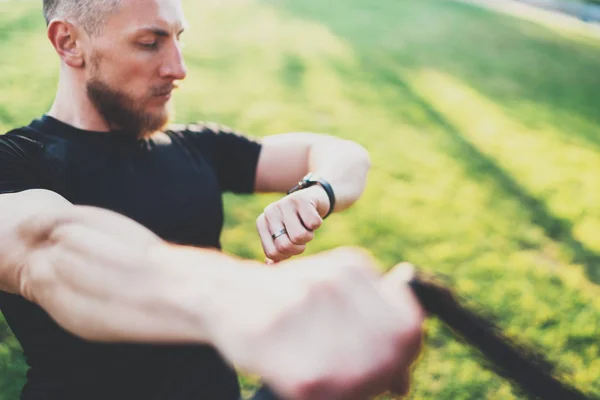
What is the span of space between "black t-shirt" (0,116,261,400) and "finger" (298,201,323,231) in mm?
479

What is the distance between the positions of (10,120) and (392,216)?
3579mm

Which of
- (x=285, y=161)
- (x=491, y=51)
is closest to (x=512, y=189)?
(x=285, y=161)

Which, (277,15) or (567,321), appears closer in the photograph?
(567,321)

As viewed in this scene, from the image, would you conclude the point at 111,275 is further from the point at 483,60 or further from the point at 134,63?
the point at 483,60

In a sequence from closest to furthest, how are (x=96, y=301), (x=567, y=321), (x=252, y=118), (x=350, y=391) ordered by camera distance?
(x=350, y=391) < (x=96, y=301) < (x=567, y=321) < (x=252, y=118)

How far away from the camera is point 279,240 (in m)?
1.50

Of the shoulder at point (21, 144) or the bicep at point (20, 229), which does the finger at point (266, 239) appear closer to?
the bicep at point (20, 229)

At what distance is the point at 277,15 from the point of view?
10.5 m

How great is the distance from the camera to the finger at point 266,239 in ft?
4.88

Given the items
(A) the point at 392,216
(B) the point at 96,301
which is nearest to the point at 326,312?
Result: (B) the point at 96,301

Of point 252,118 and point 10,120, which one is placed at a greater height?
point 10,120

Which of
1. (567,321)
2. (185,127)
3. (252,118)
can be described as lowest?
(567,321)

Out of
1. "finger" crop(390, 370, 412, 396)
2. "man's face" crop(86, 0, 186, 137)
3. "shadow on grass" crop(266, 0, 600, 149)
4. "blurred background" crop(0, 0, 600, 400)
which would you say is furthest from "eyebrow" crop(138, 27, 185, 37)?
"shadow on grass" crop(266, 0, 600, 149)

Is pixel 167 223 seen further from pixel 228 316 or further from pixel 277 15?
pixel 277 15
